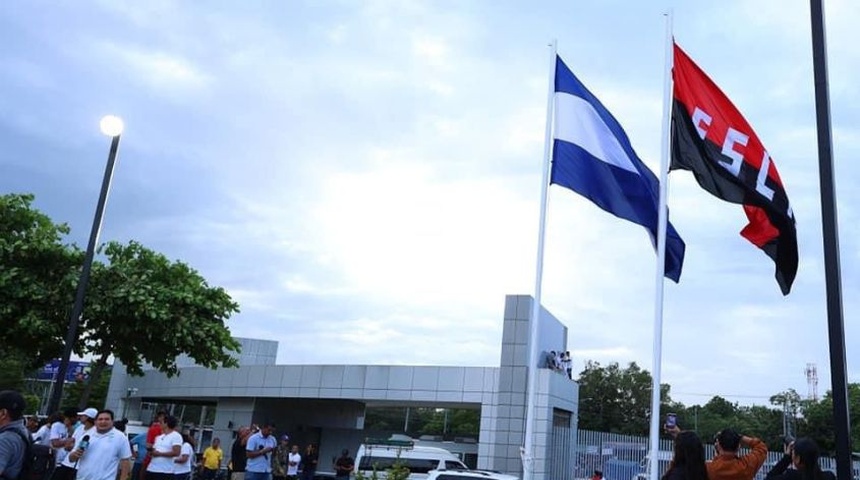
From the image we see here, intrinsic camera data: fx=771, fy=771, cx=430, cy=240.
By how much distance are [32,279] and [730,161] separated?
1595cm

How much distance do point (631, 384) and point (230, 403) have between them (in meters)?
39.5

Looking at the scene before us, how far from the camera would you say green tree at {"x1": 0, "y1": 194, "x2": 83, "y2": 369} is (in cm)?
1761

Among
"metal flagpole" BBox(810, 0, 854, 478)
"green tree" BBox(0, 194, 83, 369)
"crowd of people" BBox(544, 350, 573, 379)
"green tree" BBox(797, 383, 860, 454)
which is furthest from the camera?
"green tree" BBox(797, 383, 860, 454)

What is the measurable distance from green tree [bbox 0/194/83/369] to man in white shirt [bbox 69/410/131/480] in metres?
9.95

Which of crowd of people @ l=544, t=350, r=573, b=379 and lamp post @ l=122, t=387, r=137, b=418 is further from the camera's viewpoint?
lamp post @ l=122, t=387, r=137, b=418

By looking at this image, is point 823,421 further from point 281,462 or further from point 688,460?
point 688,460

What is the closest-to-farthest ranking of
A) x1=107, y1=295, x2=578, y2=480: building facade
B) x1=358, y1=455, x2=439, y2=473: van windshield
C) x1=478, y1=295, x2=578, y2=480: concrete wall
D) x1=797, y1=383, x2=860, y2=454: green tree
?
1. x1=358, y1=455, x2=439, y2=473: van windshield
2. x1=478, y1=295, x2=578, y2=480: concrete wall
3. x1=107, y1=295, x2=578, y2=480: building facade
4. x1=797, y1=383, x2=860, y2=454: green tree

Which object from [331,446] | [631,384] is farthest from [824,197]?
[631,384]

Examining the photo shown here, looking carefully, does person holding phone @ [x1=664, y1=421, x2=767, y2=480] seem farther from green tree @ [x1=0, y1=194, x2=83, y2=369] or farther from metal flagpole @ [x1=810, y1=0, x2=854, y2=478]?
green tree @ [x1=0, y1=194, x2=83, y2=369]

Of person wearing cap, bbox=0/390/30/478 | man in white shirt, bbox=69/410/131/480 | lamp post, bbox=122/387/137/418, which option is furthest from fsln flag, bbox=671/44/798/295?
lamp post, bbox=122/387/137/418

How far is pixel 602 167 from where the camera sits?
9031 mm

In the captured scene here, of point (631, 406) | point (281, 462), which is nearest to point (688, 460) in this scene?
point (281, 462)

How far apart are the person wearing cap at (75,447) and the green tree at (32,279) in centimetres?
802

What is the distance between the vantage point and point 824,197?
249 inches
